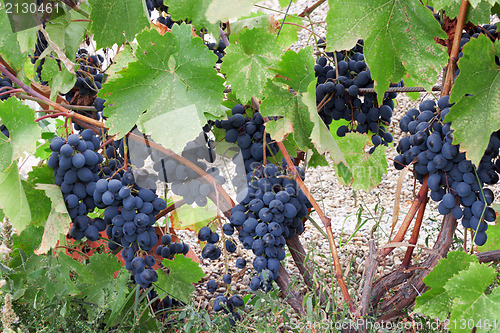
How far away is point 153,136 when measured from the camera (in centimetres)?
96

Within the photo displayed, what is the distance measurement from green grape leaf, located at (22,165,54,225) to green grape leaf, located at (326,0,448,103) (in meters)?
0.78

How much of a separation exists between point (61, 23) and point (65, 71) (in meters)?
0.13

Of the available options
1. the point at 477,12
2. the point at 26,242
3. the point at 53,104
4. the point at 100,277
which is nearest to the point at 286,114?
the point at 477,12

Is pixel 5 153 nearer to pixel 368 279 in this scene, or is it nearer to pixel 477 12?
pixel 368 279

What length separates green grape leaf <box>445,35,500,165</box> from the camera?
926 millimetres

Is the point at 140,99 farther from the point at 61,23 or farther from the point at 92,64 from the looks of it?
the point at 92,64

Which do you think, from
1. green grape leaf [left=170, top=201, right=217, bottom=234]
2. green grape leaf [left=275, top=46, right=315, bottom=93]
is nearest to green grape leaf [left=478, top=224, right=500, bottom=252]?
green grape leaf [left=275, top=46, right=315, bottom=93]

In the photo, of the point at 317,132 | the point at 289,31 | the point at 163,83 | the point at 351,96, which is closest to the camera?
the point at 317,132

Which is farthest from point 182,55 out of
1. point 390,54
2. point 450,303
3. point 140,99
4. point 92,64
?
point 450,303

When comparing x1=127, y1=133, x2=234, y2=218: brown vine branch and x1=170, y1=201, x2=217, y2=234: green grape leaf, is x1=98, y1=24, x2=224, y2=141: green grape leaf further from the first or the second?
x1=170, y1=201, x2=217, y2=234: green grape leaf

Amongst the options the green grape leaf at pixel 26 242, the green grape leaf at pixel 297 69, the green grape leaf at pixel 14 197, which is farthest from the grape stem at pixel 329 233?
the green grape leaf at pixel 26 242

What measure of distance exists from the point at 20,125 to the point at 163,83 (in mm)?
366

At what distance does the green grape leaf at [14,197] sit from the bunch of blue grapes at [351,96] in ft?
2.69

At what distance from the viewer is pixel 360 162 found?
1.16 m
